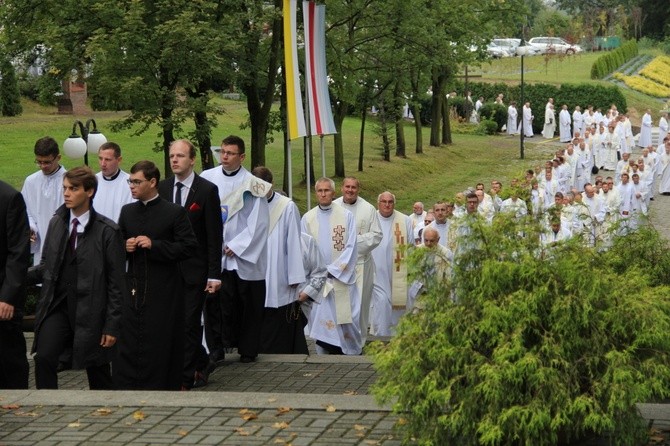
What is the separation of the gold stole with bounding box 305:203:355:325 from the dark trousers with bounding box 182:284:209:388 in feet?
9.25

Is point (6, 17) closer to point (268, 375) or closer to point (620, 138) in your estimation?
point (268, 375)

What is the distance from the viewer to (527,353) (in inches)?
288

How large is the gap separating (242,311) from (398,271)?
4259 millimetres

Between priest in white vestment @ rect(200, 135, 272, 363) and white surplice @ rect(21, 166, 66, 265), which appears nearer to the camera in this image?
priest in white vestment @ rect(200, 135, 272, 363)

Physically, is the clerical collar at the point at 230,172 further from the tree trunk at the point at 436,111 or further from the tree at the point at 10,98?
the tree trunk at the point at 436,111

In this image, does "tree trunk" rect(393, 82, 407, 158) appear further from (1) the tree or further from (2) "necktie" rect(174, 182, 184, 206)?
(2) "necktie" rect(174, 182, 184, 206)

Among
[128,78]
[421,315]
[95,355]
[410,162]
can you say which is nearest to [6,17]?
[128,78]

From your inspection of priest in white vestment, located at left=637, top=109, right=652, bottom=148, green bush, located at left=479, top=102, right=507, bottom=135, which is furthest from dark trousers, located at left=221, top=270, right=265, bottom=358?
green bush, located at left=479, top=102, right=507, bottom=135

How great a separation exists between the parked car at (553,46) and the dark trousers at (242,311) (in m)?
76.8

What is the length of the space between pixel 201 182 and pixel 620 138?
36904 millimetres

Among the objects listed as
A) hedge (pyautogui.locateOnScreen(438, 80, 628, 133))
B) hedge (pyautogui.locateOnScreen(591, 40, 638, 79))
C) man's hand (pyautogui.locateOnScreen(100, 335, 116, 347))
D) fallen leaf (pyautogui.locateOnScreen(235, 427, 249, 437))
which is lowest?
fallen leaf (pyautogui.locateOnScreen(235, 427, 249, 437))

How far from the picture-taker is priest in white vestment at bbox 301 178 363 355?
44.8ft

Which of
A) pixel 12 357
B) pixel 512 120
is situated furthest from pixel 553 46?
pixel 12 357

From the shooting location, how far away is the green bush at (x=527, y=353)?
7270 millimetres
